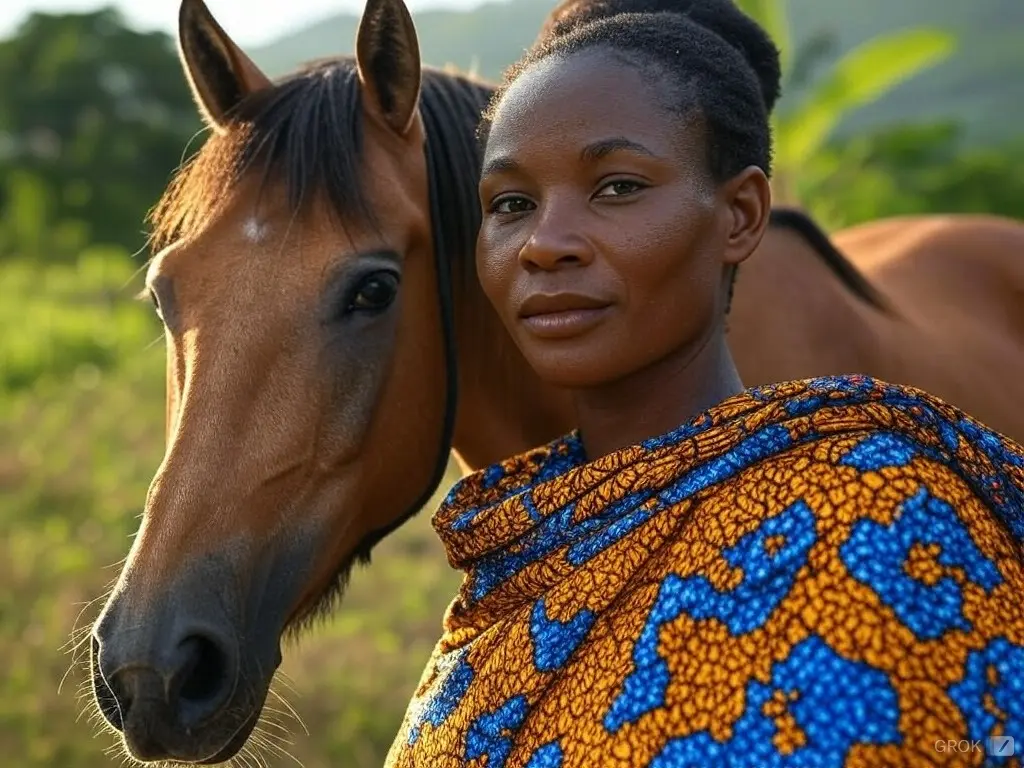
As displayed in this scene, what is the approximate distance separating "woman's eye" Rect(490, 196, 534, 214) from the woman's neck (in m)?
0.28

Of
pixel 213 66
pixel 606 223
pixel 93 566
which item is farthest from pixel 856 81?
pixel 606 223

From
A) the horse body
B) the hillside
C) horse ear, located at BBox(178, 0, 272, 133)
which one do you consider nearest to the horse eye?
horse ear, located at BBox(178, 0, 272, 133)

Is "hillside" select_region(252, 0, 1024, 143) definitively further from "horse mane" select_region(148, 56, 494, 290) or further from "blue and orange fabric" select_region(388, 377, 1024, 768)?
"blue and orange fabric" select_region(388, 377, 1024, 768)

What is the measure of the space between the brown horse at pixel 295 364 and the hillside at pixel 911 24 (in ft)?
104

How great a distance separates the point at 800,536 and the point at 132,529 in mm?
6070

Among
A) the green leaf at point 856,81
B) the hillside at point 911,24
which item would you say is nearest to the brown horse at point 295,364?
the green leaf at point 856,81

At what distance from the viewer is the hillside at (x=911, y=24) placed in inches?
1494

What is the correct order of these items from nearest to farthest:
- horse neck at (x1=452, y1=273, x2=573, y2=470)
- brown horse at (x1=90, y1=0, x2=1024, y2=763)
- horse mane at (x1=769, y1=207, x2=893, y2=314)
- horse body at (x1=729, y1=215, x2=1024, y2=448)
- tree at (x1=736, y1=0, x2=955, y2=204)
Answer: brown horse at (x1=90, y1=0, x2=1024, y2=763)
horse neck at (x1=452, y1=273, x2=573, y2=470)
horse body at (x1=729, y1=215, x2=1024, y2=448)
horse mane at (x1=769, y1=207, x2=893, y2=314)
tree at (x1=736, y1=0, x2=955, y2=204)

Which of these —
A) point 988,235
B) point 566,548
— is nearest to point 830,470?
point 566,548

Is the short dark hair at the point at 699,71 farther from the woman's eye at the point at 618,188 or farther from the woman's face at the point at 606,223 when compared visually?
the woman's eye at the point at 618,188

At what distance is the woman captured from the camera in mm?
1223

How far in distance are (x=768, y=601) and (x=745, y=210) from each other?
63cm

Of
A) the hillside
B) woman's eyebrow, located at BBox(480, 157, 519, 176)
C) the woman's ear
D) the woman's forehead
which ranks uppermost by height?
the woman's forehead

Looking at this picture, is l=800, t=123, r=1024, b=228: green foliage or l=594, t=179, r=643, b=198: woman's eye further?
l=800, t=123, r=1024, b=228: green foliage
